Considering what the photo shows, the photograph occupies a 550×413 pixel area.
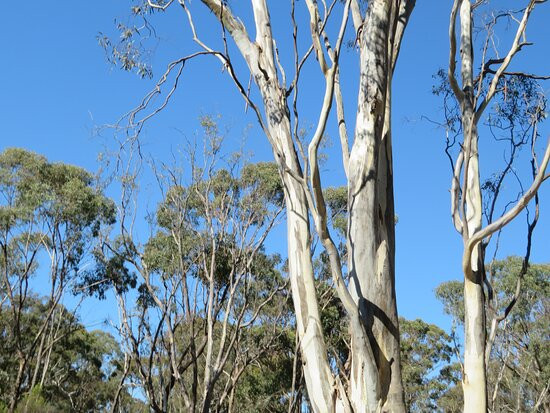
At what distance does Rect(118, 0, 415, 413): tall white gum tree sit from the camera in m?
3.38

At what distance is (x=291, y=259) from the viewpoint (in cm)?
380

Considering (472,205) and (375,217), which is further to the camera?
(472,205)

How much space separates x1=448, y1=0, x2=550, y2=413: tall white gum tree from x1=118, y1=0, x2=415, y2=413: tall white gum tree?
2.09 feet

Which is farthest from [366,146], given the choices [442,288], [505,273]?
[442,288]

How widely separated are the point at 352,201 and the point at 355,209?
0.18 feet

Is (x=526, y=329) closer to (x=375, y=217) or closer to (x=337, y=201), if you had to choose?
(x=337, y=201)

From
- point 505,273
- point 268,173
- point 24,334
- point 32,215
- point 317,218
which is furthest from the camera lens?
point 24,334

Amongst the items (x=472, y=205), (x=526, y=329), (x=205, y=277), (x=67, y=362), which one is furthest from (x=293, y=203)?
(x=67, y=362)

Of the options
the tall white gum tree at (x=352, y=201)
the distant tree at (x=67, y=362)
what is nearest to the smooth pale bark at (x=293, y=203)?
the tall white gum tree at (x=352, y=201)

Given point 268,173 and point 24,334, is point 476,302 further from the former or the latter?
point 24,334

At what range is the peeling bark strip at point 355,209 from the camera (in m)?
3.37

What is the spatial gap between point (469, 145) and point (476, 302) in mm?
1200

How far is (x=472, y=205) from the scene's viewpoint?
4.88m

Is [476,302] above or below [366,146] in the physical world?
below
